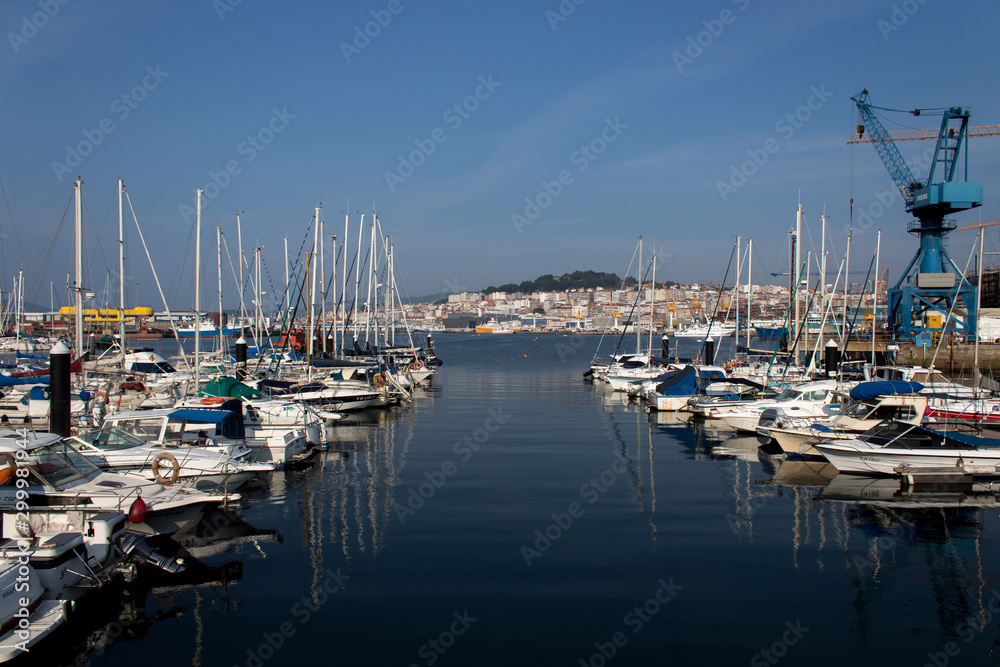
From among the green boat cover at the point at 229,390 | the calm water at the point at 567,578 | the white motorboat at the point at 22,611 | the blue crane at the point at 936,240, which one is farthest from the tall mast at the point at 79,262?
the blue crane at the point at 936,240

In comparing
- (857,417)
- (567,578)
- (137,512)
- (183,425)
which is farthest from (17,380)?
(857,417)

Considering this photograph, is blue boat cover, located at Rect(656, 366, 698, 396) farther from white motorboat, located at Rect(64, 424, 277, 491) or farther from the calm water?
white motorboat, located at Rect(64, 424, 277, 491)

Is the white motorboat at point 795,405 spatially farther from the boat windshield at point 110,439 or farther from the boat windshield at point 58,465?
the boat windshield at point 58,465

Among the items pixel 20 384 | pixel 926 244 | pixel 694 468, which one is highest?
pixel 926 244

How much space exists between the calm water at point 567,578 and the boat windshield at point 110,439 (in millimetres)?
2862

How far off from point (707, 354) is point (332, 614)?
39028 millimetres

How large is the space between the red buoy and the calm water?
1.01 m

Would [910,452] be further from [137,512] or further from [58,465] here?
[58,465]

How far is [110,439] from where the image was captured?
1516 centimetres

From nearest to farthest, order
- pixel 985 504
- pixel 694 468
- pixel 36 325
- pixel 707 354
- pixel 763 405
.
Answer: pixel 985 504 < pixel 694 468 < pixel 763 405 < pixel 707 354 < pixel 36 325

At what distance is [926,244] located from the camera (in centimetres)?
4581

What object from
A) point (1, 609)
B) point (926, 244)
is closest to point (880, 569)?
point (1, 609)

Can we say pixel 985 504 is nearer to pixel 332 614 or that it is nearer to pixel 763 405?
pixel 763 405

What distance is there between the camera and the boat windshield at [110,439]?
14.9 m
